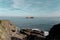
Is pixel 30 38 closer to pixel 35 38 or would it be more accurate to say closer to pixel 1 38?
pixel 35 38

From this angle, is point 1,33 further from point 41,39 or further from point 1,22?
point 41,39

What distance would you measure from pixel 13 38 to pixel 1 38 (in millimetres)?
5772

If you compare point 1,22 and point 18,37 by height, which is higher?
point 1,22

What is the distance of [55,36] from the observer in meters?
18.1

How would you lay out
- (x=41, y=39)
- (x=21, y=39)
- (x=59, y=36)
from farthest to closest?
(x=21, y=39) < (x=41, y=39) < (x=59, y=36)

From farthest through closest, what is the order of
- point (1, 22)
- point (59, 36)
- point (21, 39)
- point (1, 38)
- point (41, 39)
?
1. point (21, 39)
2. point (1, 22)
3. point (41, 39)
4. point (1, 38)
5. point (59, 36)

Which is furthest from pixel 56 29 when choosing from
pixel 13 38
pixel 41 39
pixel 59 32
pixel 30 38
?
pixel 13 38

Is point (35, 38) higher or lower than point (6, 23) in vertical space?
lower

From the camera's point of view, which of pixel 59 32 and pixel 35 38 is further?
pixel 35 38

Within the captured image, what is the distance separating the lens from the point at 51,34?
61.1 ft

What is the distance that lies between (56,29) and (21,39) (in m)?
11.8

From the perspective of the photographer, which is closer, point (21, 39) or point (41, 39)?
point (41, 39)

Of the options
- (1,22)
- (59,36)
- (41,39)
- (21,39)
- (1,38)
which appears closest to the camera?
(59,36)

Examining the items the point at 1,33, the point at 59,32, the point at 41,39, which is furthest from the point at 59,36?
the point at 1,33
